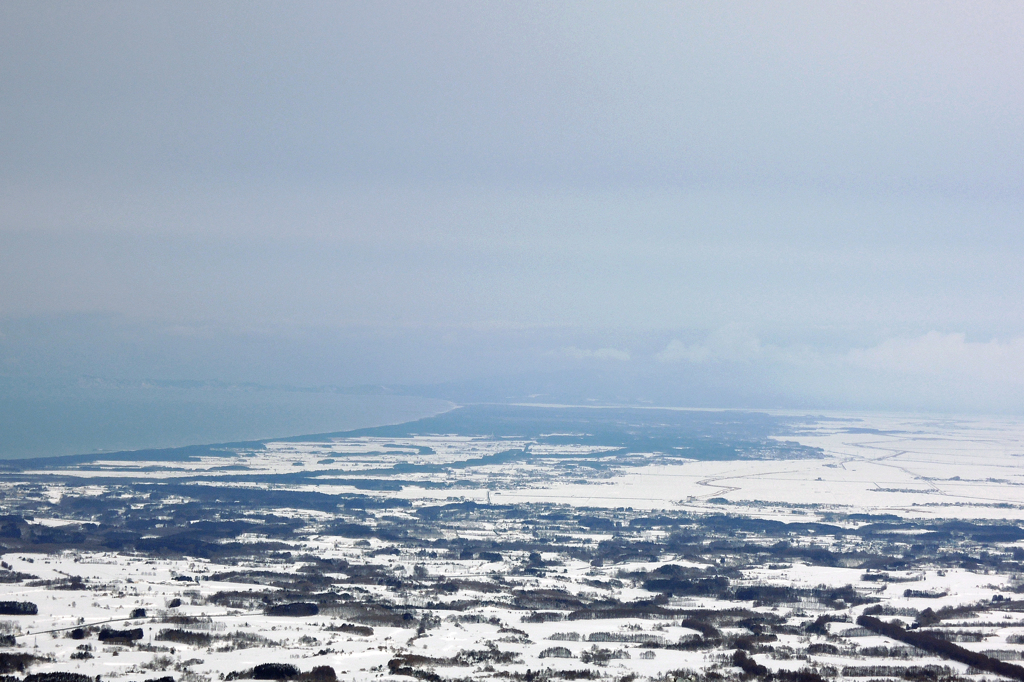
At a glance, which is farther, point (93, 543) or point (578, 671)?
point (93, 543)

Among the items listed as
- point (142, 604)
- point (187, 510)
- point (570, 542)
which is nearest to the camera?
point (142, 604)

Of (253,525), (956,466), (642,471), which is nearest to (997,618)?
(253,525)

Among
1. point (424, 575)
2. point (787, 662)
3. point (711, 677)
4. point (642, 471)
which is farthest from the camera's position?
point (642, 471)

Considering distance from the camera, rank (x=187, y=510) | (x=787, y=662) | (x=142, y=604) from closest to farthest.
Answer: (x=787, y=662) → (x=142, y=604) → (x=187, y=510)

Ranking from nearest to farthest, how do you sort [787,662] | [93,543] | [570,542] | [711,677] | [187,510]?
[711,677] → [787,662] → [93,543] → [570,542] → [187,510]

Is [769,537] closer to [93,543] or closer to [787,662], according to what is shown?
[787,662]

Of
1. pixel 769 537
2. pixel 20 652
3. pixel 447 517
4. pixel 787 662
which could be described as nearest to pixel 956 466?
pixel 769 537

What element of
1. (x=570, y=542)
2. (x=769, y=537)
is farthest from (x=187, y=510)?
(x=769, y=537)

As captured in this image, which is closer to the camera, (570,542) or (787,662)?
(787,662)

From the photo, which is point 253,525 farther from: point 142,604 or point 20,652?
point 20,652
